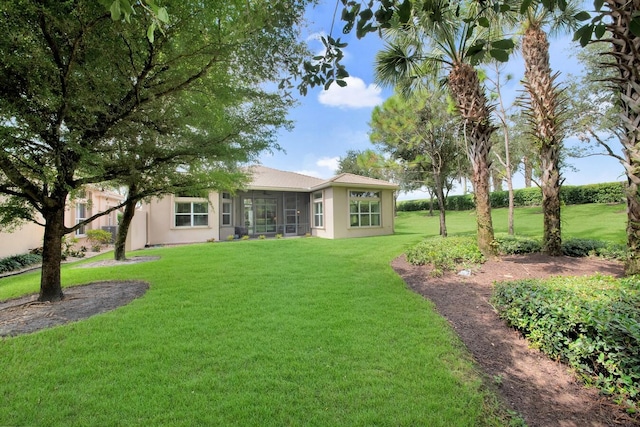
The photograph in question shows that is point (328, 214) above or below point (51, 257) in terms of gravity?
above

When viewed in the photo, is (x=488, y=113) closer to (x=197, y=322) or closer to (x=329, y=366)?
(x=329, y=366)

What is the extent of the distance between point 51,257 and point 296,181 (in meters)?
13.9

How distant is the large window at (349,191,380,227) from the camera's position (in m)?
14.9

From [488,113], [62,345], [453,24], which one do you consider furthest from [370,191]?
[62,345]

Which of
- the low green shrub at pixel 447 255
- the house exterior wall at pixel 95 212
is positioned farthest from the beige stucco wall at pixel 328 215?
the house exterior wall at pixel 95 212

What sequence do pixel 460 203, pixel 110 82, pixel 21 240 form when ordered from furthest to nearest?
1. pixel 460 203
2. pixel 21 240
3. pixel 110 82

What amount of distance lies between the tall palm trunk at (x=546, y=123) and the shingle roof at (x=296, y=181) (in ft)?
27.1

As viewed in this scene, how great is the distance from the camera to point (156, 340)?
3367 mm

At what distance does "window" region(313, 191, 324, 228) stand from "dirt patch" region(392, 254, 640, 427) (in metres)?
9.67

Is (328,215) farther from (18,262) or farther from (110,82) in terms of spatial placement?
(18,262)

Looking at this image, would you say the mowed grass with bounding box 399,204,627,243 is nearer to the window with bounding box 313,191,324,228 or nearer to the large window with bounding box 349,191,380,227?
the large window with bounding box 349,191,380,227

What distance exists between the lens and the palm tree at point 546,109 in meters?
6.79

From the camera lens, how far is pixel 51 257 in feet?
15.9

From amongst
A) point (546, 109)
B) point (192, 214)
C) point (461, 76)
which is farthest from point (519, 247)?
point (192, 214)
